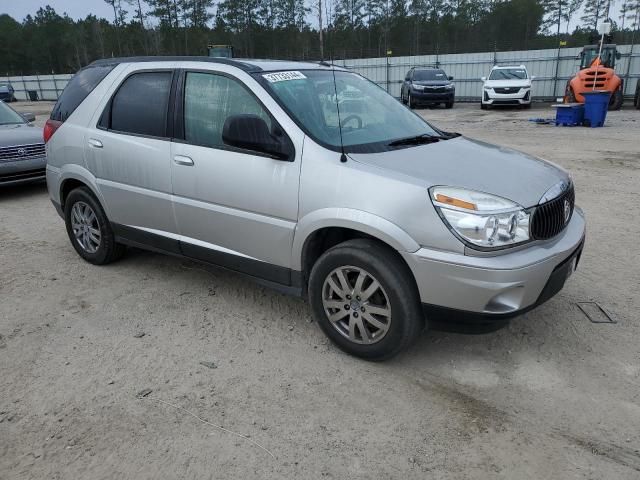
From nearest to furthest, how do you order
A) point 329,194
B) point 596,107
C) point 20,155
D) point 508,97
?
point 329,194 < point 20,155 < point 596,107 < point 508,97

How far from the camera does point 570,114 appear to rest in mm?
15258

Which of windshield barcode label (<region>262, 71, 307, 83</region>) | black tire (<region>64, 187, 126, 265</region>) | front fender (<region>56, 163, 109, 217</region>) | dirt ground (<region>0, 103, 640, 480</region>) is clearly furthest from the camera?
black tire (<region>64, 187, 126, 265</region>)

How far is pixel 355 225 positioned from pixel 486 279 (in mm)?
783

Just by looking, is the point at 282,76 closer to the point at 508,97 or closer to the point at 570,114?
the point at 570,114

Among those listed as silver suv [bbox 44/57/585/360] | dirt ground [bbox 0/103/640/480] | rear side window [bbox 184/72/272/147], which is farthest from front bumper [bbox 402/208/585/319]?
rear side window [bbox 184/72/272/147]

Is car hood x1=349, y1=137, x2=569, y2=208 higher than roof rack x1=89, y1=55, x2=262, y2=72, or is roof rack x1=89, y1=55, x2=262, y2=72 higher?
roof rack x1=89, y1=55, x2=262, y2=72

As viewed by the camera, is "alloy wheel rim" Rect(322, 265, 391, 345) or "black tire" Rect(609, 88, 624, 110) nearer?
"alloy wheel rim" Rect(322, 265, 391, 345)

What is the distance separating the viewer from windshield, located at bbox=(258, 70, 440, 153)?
3410 millimetres

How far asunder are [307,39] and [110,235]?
60003mm

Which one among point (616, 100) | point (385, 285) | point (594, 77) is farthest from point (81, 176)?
point (616, 100)

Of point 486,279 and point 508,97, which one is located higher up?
point 486,279

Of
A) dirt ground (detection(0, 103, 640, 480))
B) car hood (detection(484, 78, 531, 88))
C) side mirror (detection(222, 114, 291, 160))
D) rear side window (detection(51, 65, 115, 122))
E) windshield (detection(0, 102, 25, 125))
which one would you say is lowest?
dirt ground (detection(0, 103, 640, 480))

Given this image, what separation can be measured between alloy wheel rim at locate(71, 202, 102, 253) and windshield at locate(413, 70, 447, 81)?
65.3ft

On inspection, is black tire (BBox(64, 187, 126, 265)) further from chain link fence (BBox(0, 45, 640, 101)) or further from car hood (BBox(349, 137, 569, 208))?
chain link fence (BBox(0, 45, 640, 101))
